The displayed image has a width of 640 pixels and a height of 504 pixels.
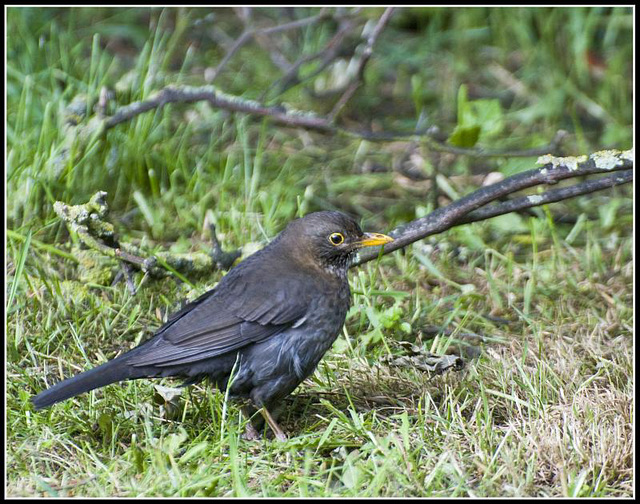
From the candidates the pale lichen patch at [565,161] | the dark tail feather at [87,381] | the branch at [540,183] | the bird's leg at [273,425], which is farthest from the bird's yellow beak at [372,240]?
the dark tail feather at [87,381]

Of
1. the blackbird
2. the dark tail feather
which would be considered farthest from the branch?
the dark tail feather

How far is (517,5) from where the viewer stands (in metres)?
7.20

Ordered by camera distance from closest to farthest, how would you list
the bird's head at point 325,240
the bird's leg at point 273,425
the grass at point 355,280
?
the grass at point 355,280 → the bird's leg at point 273,425 → the bird's head at point 325,240

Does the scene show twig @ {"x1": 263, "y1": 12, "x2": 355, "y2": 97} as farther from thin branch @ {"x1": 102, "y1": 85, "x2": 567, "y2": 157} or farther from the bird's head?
the bird's head

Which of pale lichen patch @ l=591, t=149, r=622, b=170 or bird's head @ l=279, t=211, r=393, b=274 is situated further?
pale lichen patch @ l=591, t=149, r=622, b=170

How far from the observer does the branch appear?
4.37m

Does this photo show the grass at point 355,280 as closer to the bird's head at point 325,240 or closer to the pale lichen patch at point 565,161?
the bird's head at point 325,240

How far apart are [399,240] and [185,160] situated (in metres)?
2.02

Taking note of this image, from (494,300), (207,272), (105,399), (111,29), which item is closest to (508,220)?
(494,300)

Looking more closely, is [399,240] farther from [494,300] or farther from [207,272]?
[207,272]

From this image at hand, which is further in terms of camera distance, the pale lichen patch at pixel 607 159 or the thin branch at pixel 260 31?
the thin branch at pixel 260 31

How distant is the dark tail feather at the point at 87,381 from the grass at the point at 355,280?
→ 0.16m

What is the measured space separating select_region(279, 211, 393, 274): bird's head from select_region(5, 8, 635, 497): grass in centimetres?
42

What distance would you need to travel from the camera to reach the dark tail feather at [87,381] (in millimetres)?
3545
